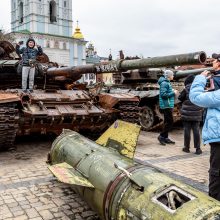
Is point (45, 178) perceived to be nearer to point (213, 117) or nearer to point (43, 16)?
point (213, 117)

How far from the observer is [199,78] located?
446 cm

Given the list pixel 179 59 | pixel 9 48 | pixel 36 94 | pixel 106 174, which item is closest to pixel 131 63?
pixel 179 59

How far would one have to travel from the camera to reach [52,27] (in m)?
59.6

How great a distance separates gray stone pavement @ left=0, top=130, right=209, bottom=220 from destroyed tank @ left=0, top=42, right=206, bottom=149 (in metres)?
0.68

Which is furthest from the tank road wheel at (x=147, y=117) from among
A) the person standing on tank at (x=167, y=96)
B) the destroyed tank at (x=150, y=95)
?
the person standing on tank at (x=167, y=96)

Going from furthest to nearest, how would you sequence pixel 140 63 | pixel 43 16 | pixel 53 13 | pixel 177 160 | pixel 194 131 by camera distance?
pixel 53 13 → pixel 43 16 → pixel 194 131 → pixel 177 160 → pixel 140 63

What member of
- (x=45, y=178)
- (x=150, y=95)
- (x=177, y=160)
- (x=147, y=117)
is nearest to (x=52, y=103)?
(x=45, y=178)

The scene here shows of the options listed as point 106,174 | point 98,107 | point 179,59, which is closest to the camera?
point 106,174

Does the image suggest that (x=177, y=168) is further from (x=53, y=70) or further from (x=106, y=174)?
(x=53, y=70)

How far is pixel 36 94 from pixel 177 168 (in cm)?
341

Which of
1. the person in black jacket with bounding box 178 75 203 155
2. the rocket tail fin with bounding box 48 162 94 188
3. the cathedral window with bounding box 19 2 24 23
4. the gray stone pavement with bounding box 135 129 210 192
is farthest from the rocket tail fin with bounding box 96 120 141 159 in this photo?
the cathedral window with bounding box 19 2 24 23

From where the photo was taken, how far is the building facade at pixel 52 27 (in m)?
57.3

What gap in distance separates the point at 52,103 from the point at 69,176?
4.19m

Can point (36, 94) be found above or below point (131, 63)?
below
